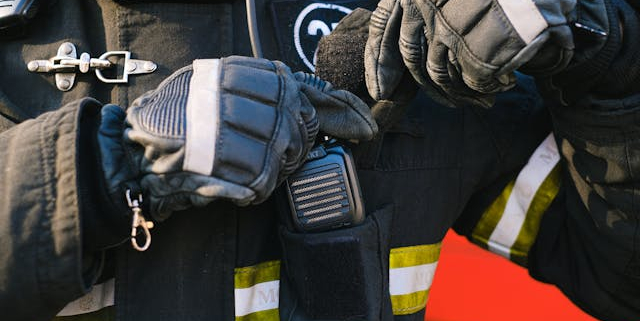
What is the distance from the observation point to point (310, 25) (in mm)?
1242

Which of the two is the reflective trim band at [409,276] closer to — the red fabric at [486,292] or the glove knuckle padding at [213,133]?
the glove knuckle padding at [213,133]

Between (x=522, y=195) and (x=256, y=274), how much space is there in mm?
602

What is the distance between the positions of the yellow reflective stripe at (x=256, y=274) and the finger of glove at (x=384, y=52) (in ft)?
1.15

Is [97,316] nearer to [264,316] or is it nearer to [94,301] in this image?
[94,301]

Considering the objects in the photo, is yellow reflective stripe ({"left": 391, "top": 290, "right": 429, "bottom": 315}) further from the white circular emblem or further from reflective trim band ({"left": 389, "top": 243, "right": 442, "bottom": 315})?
the white circular emblem

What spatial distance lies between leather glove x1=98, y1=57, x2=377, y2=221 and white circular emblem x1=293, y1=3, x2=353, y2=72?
205mm

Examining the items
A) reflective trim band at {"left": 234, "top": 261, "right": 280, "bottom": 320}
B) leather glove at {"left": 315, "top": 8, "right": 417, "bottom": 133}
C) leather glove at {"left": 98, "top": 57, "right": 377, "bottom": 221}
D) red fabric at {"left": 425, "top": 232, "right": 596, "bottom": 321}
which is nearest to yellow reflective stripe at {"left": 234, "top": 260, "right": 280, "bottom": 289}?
reflective trim band at {"left": 234, "top": 261, "right": 280, "bottom": 320}

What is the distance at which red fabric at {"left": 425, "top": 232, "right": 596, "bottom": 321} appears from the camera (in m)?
2.00

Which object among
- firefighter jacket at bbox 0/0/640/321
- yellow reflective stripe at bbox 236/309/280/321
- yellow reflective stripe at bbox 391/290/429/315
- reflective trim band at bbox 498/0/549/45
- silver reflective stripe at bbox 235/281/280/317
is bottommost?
yellow reflective stripe at bbox 391/290/429/315

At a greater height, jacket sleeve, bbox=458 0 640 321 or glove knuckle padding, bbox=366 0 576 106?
glove knuckle padding, bbox=366 0 576 106

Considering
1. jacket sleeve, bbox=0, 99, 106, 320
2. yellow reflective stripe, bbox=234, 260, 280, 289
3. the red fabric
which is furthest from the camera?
the red fabric

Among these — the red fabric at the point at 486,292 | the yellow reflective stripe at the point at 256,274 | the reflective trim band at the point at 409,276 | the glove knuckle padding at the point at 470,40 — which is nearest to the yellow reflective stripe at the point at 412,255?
the reflective trim band at the point at 409,276

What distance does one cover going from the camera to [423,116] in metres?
1.29

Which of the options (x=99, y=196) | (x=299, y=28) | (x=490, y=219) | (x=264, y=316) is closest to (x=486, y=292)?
(x=490, y=219)
